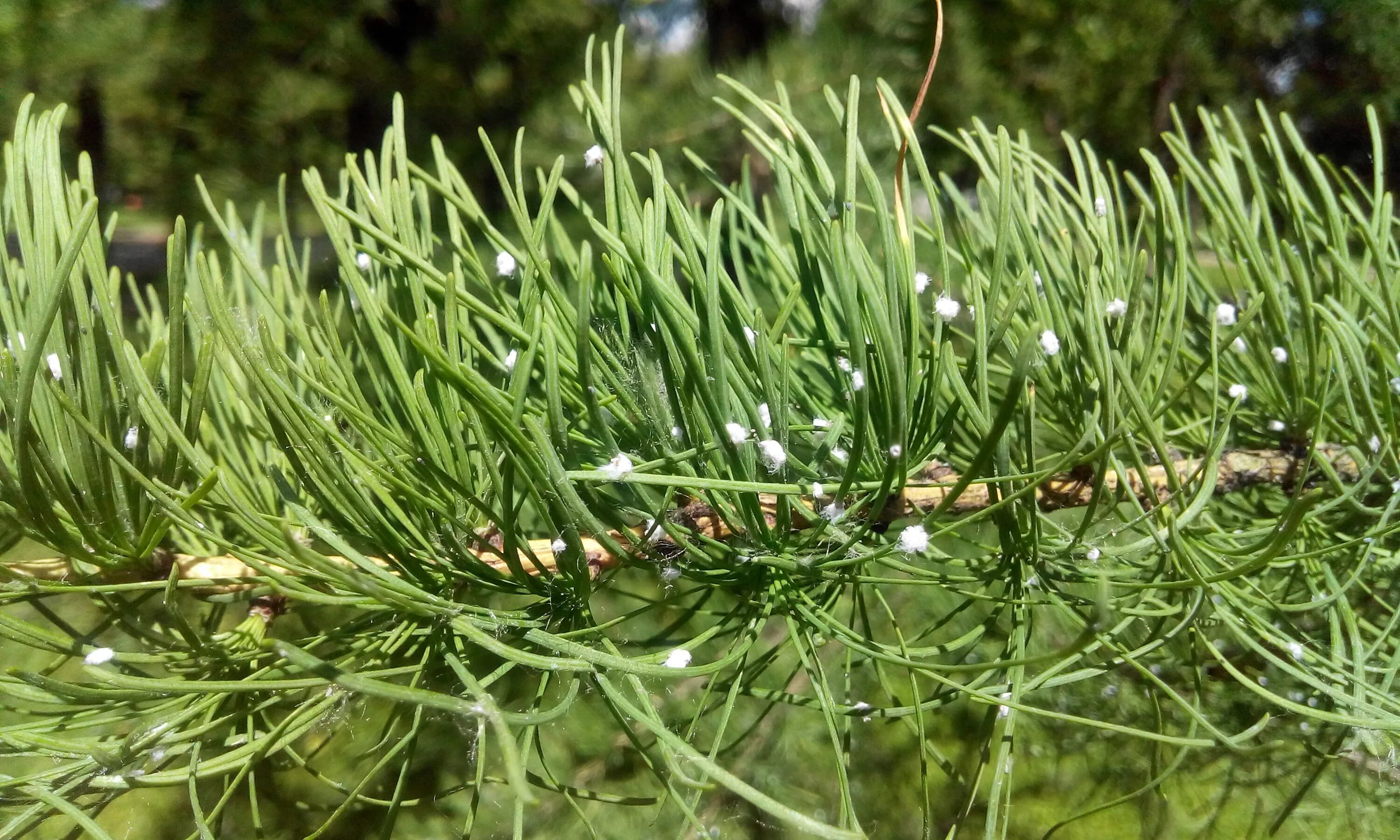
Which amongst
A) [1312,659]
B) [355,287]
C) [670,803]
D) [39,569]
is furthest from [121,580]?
[1312,659]

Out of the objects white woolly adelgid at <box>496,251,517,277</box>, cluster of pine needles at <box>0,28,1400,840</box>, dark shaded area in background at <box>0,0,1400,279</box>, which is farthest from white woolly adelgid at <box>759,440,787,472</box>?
dark shaded area in background at <box>0,0,1400,279</box>

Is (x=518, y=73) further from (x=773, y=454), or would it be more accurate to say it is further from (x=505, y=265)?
(x=773, y=454)

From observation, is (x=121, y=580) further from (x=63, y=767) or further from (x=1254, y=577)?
(x=1254, y=577)

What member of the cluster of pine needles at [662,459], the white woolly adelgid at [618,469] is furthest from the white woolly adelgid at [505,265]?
the white woolly adelgid at [618,469]

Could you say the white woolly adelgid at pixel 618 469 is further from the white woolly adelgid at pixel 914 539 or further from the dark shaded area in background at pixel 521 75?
the dark shaded area in background at pixel 521 75

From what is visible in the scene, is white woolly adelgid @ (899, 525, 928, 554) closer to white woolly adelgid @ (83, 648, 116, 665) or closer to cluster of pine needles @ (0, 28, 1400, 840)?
cluster of pine needles @ (0, 28, 1400, 840)

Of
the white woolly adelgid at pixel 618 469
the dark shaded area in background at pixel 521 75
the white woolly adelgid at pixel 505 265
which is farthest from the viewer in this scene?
the dark shaded area in background at pixel 521 75

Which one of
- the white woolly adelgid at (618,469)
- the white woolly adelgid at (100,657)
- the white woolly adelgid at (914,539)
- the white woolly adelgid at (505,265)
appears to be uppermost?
the white woolly adelgid at (505,265)
